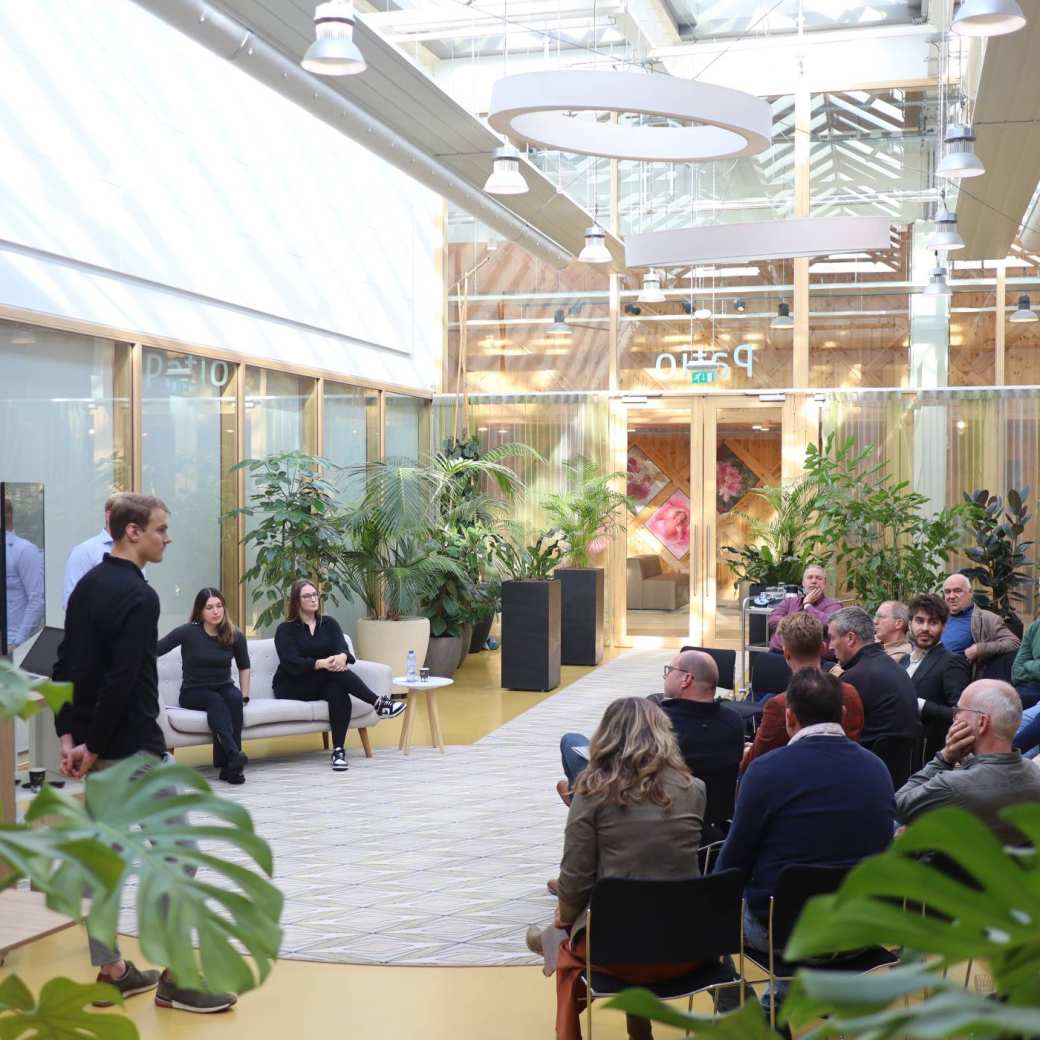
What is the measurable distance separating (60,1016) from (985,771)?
3447mm

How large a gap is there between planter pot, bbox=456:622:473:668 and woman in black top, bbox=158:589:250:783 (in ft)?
17.6

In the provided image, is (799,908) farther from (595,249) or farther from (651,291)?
(651,291)

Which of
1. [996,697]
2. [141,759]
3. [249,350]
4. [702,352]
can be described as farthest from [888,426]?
[141,759]

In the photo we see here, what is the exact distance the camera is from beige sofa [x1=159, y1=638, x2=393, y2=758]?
9.02m

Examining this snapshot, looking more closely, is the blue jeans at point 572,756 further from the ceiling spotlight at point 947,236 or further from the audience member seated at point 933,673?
the ceiling spotlight at point 947,236

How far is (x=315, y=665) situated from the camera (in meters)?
9.74

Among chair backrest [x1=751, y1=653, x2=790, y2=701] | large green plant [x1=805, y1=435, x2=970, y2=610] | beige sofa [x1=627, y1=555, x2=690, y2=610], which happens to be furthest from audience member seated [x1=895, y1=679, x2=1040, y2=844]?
beige sofa [x1=627, y1=555, x2=690, y2=610]

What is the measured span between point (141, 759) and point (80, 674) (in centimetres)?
325

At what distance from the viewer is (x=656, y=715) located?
4434 millimetres

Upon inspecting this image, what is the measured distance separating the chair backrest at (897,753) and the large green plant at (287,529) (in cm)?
695

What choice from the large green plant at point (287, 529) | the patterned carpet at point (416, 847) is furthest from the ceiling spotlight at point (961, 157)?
the large green plant at point (287, 529)

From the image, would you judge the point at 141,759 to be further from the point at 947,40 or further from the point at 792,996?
the point at 947,40

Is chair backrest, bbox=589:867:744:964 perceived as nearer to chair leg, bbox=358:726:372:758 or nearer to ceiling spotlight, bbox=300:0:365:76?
ceiling spotlight, bbox=300:0:365:76

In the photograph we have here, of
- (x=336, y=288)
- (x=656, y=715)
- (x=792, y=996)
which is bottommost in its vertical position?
(x=656, y=715)
